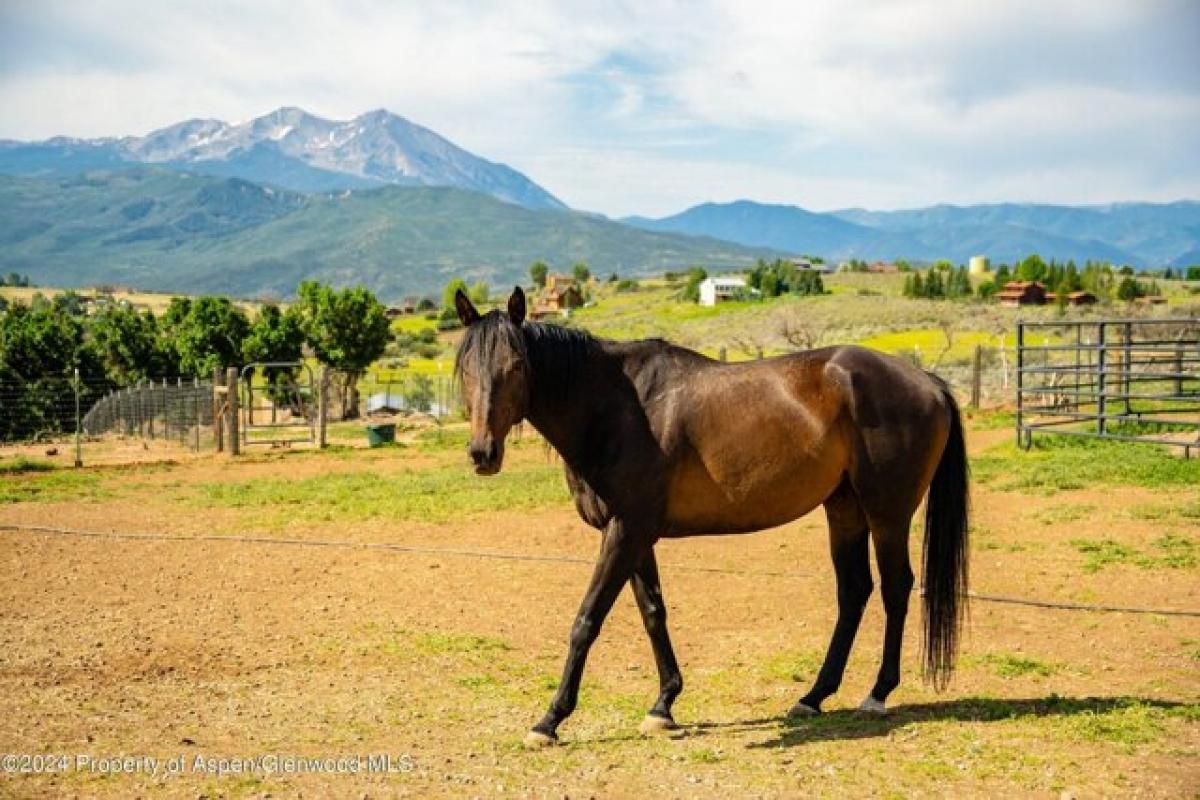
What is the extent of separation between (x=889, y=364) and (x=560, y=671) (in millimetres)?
2912

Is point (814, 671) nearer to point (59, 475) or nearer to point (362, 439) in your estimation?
point (59, 475)

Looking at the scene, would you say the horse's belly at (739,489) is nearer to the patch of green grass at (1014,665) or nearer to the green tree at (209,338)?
the patch of green grass at (1014,665)

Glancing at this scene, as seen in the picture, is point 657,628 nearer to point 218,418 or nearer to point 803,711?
point 803,711

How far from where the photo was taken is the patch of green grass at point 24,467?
1905 cm

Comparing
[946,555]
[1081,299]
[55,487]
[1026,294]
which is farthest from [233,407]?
[1026,294]

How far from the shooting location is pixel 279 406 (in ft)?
122

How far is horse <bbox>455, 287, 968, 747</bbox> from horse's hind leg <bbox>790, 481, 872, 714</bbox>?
0.05 feet

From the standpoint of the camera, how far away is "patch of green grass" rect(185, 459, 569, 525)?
1378cm

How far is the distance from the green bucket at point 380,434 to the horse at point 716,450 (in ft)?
63.2

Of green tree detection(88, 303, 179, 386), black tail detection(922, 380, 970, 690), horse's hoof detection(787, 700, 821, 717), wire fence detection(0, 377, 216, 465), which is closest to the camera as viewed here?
horse's hoof detection(787, 700, 821, 717)

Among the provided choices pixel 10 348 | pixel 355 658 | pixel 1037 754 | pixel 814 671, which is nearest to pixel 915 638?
pixel 814 671

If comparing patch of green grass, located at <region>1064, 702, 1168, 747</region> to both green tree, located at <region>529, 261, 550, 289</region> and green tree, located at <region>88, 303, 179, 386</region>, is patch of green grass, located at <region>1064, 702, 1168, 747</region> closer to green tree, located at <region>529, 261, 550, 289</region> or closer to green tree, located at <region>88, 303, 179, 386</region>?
green tree, located at <region>88, 303, 179, 386</region>

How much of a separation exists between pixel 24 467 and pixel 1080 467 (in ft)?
60.7

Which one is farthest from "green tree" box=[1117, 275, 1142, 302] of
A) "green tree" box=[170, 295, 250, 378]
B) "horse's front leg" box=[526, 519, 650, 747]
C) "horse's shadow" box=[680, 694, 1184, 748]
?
"horse's front leg" box=[526, 519, 650, 747]
